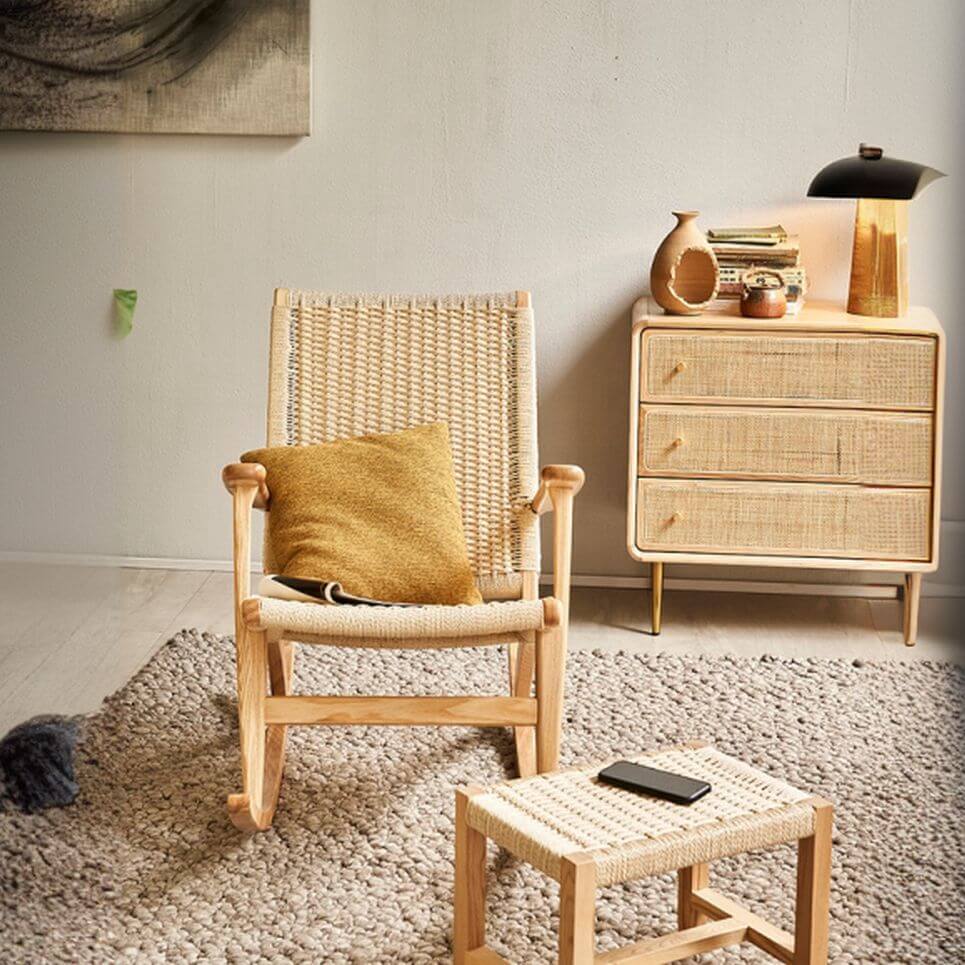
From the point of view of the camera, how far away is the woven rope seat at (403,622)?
230cm

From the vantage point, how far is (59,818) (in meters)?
2.44

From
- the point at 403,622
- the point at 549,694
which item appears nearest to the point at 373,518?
the point at 403,622

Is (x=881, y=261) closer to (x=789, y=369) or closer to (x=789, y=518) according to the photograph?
(x=789, y=369)

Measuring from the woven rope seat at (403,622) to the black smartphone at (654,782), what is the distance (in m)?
0.38

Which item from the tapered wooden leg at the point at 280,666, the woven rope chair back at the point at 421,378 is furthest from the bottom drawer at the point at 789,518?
the tapered wooden leg at the point at 280,666

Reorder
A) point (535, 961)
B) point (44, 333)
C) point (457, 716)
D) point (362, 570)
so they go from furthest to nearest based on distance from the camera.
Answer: point (362, 570) < point (457, 716) < point (535, 961) < point (44, 333)

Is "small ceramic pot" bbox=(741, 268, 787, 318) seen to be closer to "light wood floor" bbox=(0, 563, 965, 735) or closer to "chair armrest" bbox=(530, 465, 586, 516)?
"light wood floor" bbox=(0, 563, 965, 735)

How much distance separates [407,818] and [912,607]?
1.46 m

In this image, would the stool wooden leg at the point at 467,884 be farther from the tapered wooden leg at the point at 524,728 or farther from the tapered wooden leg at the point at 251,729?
the tapered wooden leg at the point at 524,728

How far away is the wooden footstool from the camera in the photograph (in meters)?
1.75

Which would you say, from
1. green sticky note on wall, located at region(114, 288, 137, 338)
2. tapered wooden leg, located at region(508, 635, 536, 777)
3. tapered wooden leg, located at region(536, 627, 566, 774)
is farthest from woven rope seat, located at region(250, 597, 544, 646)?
green sticky note on wall, located at region(114, 288, 137, 338)

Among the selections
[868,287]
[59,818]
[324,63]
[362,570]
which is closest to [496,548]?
[362,570]

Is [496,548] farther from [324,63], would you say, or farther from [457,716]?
[324,63]

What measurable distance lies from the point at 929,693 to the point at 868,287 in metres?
0.94
